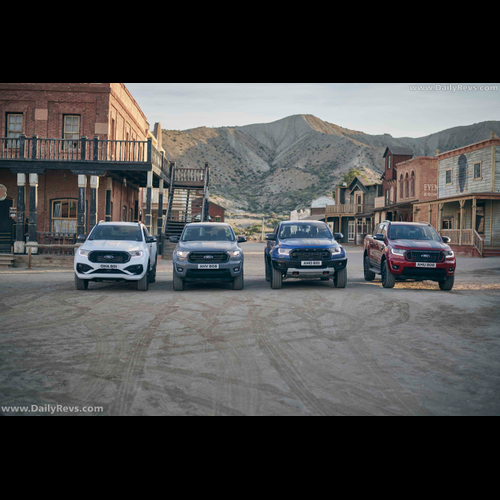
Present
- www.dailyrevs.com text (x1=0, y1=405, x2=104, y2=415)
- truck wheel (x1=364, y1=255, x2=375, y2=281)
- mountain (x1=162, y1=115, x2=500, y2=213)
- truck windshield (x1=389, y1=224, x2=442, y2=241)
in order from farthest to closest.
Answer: mountain (x1=162, y1=115, x2=500, y2=213)
truck wheel (x1=364, y1=255, x2=375, y2=281)
truck windshield (x1=389, y1=224, x2=442, y2=241)
www.dailyrevs.com text (x1=0, y1=405, x2=104, y2=415)

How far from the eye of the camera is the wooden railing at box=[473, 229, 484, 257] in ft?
89.9

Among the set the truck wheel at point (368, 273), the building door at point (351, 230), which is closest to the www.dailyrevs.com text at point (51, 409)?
the truck wheel at point (368, 273)

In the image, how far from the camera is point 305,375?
546 centimetres

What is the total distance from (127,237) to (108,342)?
23.3ft

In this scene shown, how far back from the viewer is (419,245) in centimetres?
1326

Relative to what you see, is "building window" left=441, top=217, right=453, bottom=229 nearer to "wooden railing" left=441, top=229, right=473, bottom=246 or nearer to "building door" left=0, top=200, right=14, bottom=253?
"wooden railing" left=441, top=229, right=473, bottom=246

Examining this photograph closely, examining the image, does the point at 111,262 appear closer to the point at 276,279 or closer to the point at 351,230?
the point at 276,279

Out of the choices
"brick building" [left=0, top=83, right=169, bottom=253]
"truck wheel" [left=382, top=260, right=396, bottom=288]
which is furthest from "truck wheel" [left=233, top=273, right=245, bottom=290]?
"brick building" [left=0, top=83, right=169, bottom=253]

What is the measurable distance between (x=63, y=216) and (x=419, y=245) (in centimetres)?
1873

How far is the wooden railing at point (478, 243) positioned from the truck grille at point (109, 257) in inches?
849

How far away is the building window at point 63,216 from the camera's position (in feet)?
83.2

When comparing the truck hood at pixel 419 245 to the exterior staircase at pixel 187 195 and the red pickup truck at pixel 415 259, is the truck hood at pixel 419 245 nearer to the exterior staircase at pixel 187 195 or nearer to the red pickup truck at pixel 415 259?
the red pickup truck at pixel 415 259

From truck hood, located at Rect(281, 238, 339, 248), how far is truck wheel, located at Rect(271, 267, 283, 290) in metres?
0.71

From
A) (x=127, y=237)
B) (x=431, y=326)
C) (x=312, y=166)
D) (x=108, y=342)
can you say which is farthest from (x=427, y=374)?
(x=312, y=166)
